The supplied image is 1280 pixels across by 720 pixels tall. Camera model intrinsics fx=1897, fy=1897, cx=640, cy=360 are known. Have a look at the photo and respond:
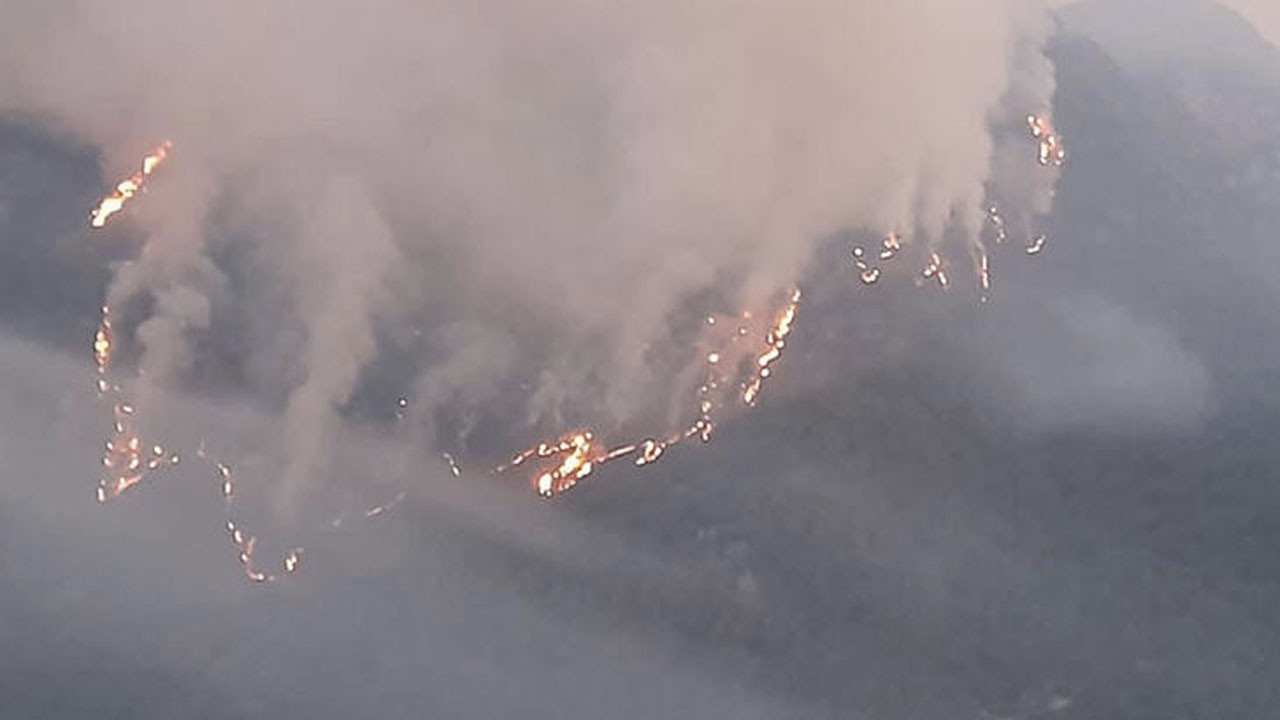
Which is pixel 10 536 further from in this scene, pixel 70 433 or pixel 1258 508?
pixel 1258 508

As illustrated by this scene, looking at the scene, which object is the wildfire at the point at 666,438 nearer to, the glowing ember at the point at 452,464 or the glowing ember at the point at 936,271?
the glowing ember at the point at 452,464

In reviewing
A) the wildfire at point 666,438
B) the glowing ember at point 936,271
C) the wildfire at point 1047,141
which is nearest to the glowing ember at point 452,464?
the wildfire at point 666,438

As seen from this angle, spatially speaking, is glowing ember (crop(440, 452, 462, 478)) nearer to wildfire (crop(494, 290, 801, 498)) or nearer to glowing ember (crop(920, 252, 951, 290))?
wildfire (crop(494, 290, 801, 498))

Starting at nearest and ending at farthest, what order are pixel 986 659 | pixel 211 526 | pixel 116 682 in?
pixel 116 682 → pixel 211 526 → pixel 986 659

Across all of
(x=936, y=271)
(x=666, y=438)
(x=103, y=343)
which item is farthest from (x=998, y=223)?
(x=103, y=343)

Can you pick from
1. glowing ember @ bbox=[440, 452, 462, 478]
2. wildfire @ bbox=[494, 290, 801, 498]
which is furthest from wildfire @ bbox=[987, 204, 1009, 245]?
glowing ember @ bbox=[440, 452, 462, 478]

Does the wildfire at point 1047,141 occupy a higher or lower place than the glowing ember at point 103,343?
higher

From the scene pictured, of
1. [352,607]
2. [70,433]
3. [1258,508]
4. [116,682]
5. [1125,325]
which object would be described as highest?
[1125,325]

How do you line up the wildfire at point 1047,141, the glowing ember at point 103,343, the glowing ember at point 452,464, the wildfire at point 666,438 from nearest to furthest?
the glowing ember at point 103,343, the glowing ember at point 452,464, the wildfire at point 666,438, the wildfire at point 1047,141

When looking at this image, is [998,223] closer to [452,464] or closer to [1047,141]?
[1047,141]

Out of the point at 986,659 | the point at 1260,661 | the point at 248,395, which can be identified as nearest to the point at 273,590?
the point at 248,395

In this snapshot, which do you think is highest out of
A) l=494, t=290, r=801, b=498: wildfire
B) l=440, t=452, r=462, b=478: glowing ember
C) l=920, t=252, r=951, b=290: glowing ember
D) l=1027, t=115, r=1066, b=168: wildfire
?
l=1027, t=115, r=1066, b=168: wildfire
